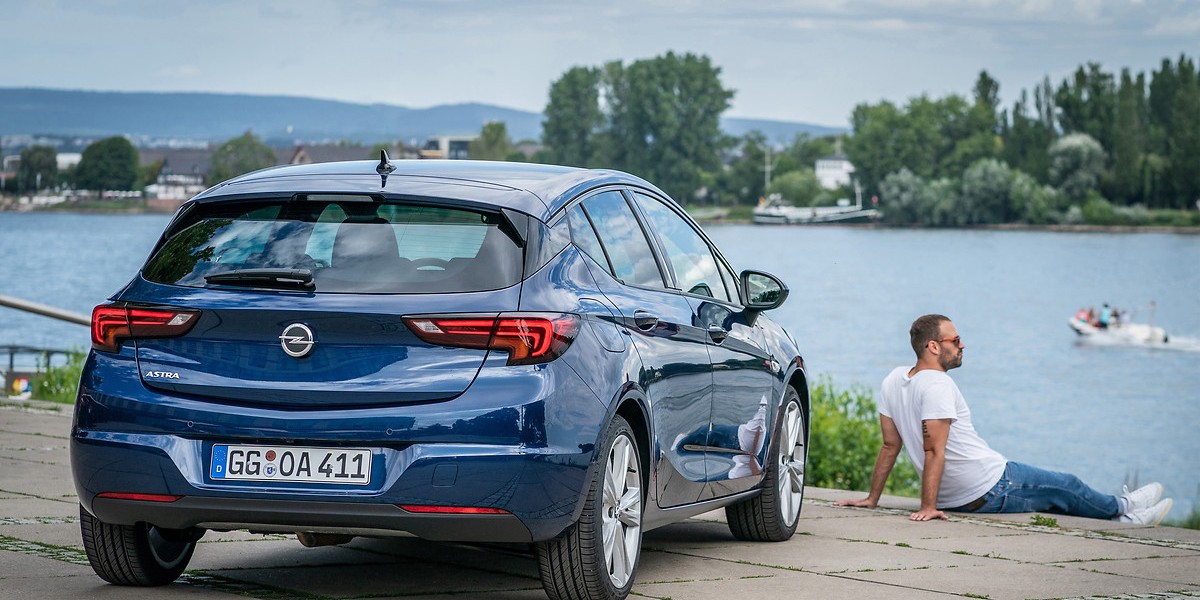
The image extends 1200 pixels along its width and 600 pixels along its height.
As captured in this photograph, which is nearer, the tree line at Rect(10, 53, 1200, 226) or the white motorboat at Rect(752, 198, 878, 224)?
the tree line at Rect(10, 53, 1200, 226)

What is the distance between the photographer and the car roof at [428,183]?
5.81 meters

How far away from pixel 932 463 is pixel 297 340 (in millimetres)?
5299

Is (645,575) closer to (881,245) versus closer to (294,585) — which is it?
(294,585)

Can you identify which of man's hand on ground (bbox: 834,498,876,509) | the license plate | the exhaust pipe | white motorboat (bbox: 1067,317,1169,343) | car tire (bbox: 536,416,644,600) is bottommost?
white motorboat (bbox: 1067,317,1169,343)

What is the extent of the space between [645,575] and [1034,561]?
214 cm

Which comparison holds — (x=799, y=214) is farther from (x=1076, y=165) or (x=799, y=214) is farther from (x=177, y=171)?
(x=177, y=171)

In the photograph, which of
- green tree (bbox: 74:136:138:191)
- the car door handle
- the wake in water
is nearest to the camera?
the car door handle

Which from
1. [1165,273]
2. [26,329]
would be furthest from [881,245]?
[26,329]

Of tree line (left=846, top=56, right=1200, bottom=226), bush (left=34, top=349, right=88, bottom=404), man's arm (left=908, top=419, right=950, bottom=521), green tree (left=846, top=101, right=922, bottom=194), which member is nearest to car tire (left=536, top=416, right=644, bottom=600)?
man's arm (left=908, top=419, right=950, bottom=521)

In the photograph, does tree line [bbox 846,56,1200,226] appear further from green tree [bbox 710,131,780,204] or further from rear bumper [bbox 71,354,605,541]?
rear bumper [bbox 71,354,605,541]

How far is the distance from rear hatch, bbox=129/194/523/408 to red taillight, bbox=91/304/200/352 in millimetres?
24

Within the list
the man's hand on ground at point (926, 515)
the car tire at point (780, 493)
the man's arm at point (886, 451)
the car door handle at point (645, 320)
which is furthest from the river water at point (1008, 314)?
the car door handle at point (645, 320)

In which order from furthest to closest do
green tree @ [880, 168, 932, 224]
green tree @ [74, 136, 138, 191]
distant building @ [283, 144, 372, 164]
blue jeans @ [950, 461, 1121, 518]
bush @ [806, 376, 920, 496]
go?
distant building @ [283, 144, 372, 164], green tree @ [880, 168, 932, 224], green tree @ [74, 136, 138, 191], bush @ [806, 376, 920, 496], blue jeans @ [950, 461, 1121, 518]

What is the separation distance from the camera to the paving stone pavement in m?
6.35
